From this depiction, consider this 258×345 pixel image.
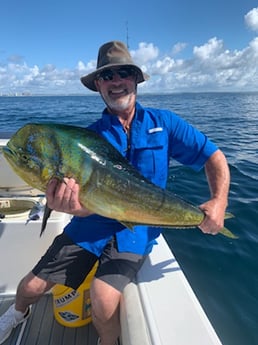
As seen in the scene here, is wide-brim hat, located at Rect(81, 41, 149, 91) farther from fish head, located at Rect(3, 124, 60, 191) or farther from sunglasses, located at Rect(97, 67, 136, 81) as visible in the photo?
fish head, located at Rect(3, 124, 60, 191)

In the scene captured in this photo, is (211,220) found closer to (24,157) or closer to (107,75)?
(24,157)

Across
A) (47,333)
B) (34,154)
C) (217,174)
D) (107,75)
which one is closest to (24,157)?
(34,154)

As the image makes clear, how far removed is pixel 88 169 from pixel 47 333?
170cm

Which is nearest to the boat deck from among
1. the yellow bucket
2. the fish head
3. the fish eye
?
the yellow bucket

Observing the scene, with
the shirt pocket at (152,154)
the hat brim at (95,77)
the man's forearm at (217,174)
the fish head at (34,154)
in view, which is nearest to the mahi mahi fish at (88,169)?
the fish head at (34,154)

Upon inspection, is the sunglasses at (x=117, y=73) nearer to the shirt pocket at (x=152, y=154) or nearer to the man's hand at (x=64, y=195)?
the shirt pocket at (x=152, y=154)

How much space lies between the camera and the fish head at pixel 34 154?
1658 mm

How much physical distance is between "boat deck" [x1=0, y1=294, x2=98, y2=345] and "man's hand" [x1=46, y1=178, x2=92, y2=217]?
1363mm

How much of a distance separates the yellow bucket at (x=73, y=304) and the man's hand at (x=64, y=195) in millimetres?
934

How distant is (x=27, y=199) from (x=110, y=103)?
1.62 m

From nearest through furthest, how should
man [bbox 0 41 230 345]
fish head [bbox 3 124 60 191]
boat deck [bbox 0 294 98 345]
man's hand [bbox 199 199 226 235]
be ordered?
fish head [bbox 3 124 60 191] < man's hand [bbox 199 199 226 235] < man [bbox 0 41 230 345] < boat deck [bbox 0 294 98 345]

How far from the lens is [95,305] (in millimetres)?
2131

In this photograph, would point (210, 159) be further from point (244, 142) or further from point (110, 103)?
point (244, 142)

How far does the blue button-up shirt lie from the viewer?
235 cm
